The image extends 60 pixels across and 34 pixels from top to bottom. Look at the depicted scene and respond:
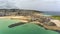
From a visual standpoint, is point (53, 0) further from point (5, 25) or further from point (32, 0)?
point (5, 25)

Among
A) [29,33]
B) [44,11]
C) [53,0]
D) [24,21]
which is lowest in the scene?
[29,33]

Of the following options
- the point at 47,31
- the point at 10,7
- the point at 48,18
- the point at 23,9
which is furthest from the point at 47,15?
the point at 10,7

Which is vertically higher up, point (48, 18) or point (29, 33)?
point (48, 18)

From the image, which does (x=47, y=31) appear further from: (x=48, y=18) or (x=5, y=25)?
(x=5, y=25)

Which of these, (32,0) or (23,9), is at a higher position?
(32,0)

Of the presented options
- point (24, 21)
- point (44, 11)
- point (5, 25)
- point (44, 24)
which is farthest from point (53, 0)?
point (5, 25)

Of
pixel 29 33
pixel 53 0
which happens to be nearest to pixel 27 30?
pixel 29 33
